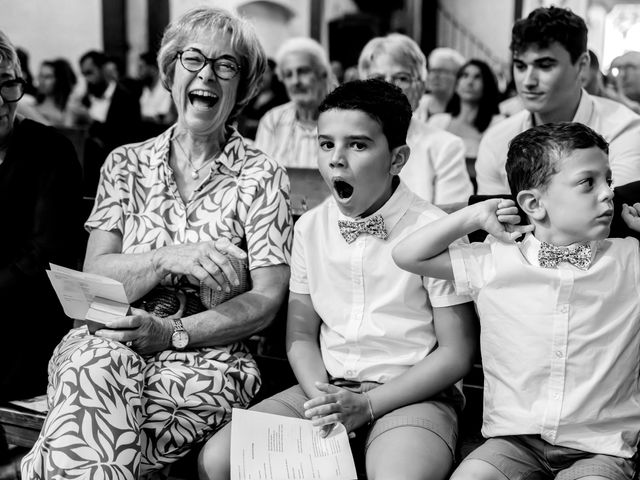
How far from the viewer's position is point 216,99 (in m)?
2.39

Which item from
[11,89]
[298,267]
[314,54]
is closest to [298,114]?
[314,54]

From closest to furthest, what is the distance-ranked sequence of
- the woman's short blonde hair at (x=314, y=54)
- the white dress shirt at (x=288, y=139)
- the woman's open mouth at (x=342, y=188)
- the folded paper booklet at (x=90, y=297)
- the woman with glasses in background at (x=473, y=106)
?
the folded paper booklet at (x=90, y=297)
the woman's open mouth at (x=342, y=188)
the white dress shirt at (x=288, y=139)
the woman's short blonde hair at (x=314, y=54)
the woman with glasses in background at (x=473, y=106)

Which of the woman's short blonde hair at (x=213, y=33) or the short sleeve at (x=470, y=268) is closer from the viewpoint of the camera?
the short sleeve at (x=470, y=268)

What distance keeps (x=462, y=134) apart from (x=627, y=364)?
3917 mm

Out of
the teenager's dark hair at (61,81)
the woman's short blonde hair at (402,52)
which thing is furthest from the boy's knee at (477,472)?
the teenager's dark hair at (61,81)

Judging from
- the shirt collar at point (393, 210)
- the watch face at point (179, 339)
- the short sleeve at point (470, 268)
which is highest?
the shirt collar at point (393, 210)

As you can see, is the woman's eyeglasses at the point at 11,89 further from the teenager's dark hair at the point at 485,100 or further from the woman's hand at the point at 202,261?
the teenager's dark hair at the point at 485,100

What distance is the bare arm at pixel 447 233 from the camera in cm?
188

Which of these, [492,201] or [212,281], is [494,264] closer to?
[492,201]

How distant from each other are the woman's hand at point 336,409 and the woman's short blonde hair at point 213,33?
1.05 m

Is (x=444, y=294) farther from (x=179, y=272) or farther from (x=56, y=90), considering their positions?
(x=56, y=90)

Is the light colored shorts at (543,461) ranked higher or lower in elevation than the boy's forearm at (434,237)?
lower

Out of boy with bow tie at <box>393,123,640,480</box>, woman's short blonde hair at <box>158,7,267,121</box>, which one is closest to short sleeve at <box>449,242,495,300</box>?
boy with bow tie at <box>393,123,640,480</box>

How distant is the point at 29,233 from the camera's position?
96.3 inches
